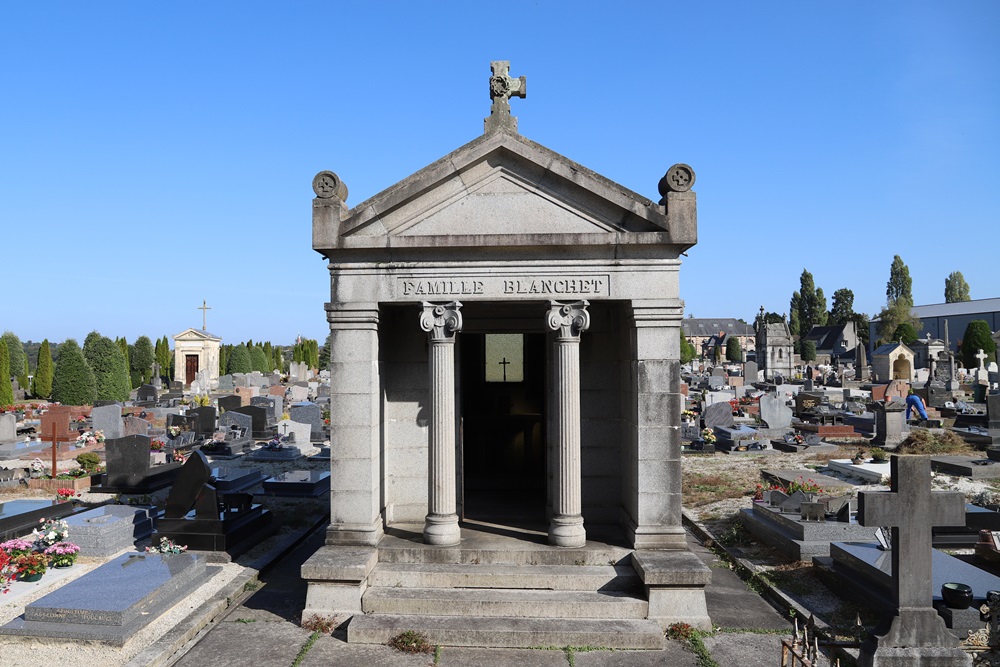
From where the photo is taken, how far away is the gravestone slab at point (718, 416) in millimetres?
22172

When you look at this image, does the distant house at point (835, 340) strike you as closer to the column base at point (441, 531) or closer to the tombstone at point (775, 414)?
the tombstone at point (775, 414)

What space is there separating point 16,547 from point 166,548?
2220 millimetres

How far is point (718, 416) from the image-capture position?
2228cm

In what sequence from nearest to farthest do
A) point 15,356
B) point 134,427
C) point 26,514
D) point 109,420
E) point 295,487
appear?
point 26,514 < point 295,487 < point 134,427 < point 109,420 < point 15,356

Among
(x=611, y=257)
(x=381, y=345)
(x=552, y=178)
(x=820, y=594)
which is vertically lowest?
(x=820, y=594)

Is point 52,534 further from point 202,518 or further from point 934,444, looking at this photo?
point 934,444

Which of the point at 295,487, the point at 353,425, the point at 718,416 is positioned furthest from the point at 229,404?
the point at 353,425

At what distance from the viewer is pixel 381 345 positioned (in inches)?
331

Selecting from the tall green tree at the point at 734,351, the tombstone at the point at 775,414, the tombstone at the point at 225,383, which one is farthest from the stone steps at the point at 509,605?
the tall green tree at the point at 734,351

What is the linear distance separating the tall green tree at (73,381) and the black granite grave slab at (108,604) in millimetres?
30446

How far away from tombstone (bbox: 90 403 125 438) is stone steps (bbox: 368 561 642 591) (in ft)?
52.8

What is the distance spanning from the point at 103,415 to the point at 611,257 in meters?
20.8

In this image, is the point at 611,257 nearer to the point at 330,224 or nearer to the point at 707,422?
the point at 330,224

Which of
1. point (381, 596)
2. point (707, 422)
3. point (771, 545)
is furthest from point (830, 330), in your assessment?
point (381, 596)
